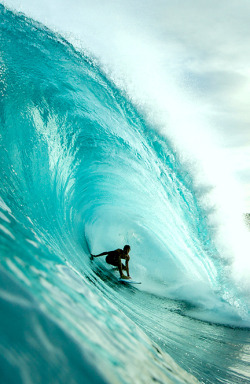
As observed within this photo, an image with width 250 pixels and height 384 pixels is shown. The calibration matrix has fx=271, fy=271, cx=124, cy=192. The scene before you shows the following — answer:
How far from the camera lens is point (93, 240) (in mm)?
7402

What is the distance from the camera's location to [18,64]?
6.41 meters

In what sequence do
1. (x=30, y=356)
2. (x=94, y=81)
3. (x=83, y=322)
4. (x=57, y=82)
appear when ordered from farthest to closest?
(x=94, y=81)
(x=57, y=82)
(x=83, y=322)
(x=30, y=356)

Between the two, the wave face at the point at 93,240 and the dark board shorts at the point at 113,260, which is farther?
the dark board shorts at the point at 113,260

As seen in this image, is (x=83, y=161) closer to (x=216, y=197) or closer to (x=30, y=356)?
(x=216, y=197)

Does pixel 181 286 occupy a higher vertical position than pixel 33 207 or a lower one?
higher

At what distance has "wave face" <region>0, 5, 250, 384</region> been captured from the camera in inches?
51.7

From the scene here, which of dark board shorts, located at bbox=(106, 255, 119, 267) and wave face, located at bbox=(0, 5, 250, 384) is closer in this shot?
wave face, located at bbox=(0, 5, 250, 384)

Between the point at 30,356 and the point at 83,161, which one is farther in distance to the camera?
the point at 83,161

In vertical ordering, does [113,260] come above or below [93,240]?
below

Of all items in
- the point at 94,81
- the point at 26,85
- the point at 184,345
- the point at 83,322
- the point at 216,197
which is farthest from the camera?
the point at 216,197

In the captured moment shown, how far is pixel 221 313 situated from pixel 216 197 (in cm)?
344

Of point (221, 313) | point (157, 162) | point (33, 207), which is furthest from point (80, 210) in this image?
point (221, 313)

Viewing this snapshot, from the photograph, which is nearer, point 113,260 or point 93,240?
point 113,260

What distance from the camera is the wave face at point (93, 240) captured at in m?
1.31
